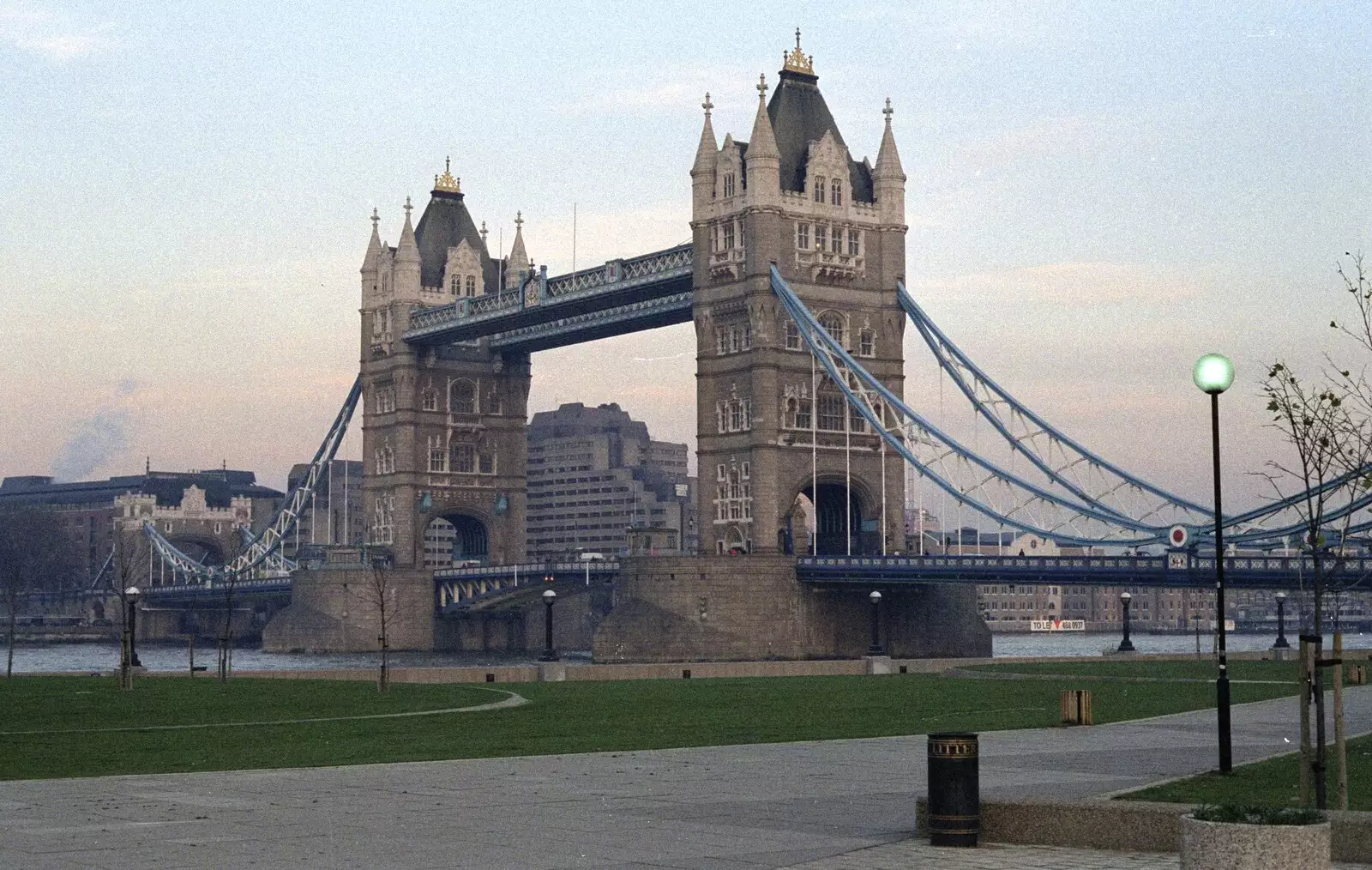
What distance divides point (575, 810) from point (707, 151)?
101 m

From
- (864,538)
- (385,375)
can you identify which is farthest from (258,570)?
(864,538)

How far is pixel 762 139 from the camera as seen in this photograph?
118125 millimetres

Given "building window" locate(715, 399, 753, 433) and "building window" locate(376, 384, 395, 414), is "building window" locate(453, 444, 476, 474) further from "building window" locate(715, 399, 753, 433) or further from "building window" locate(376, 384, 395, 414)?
"building window" locate(715, 399, 753, 433)

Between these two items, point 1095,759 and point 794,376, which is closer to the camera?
point 1095,759

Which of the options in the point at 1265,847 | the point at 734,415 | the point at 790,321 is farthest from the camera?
the point at 734,415

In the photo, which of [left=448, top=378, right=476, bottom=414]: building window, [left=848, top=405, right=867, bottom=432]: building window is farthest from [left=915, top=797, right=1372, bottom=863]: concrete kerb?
[left=448, top=378, right=476, bottom=414]: building window

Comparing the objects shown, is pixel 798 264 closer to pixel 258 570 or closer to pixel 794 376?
pixel 794 376

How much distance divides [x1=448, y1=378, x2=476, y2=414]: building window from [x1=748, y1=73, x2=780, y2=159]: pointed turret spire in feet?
159

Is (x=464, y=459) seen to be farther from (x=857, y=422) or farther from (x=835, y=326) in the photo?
Answer: (x=835, y=326)

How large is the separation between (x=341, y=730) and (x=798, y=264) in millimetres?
83978

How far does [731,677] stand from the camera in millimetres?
67562

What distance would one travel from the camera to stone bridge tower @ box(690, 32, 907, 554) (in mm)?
117750

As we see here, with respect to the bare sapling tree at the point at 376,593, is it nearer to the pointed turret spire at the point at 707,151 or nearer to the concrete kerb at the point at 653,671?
the pointed turret spire at the point at 707,151

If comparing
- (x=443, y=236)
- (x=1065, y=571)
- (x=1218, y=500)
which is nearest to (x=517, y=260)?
(x=443, y=236)
